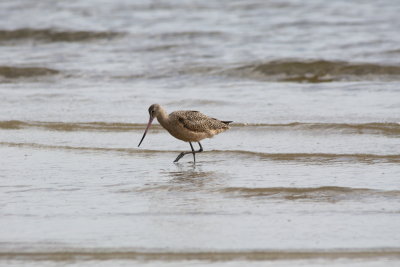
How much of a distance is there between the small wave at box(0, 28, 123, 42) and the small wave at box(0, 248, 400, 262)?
1379 cm

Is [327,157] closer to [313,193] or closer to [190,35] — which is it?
[313,193]

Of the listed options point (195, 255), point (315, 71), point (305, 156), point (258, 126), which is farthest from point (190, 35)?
point (195, 255)

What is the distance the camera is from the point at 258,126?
1055cm

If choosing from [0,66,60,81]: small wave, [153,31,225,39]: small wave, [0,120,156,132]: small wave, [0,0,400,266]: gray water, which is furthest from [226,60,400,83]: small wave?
[0,120,156,132]: small wave

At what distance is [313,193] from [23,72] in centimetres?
945

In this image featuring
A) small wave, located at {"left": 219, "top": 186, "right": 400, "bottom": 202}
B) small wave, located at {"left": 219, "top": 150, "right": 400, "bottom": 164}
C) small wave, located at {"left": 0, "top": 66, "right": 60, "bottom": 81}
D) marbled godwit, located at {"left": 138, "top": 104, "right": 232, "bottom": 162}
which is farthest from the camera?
small wave, located at {"left": 0, "top": 66, "right": 60, "bottom": 81}

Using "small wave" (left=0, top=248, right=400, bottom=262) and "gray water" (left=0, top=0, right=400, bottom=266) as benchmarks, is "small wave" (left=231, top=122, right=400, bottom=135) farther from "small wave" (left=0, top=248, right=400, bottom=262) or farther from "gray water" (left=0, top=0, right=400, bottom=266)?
"small wave" (left=0, top=248, right=400, bottom=262)

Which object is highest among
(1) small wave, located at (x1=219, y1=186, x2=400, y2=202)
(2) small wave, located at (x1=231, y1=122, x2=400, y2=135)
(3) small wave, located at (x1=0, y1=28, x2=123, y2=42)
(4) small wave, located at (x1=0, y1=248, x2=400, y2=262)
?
(3) small wave, located at (x1=0, y1=28, x2=123, y2=42)

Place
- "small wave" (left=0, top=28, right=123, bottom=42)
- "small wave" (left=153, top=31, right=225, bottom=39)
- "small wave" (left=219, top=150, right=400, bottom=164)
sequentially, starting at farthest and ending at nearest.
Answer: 1. "small wave" (left=0, top=28, right=123, bottom=42)
2. "small wave" (left=153, top=31, right=225, bottom=39)
3. "small wave" (left=219, top=150, right=400, bottom=164)

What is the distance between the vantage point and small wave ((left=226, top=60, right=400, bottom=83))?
14.3m

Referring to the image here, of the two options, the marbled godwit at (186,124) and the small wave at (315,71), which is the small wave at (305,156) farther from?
the small wave at (315,71)

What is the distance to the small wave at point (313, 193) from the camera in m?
Result: 7.11

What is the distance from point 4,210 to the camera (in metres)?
6.75

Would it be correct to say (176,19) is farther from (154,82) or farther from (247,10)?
(154,82)
